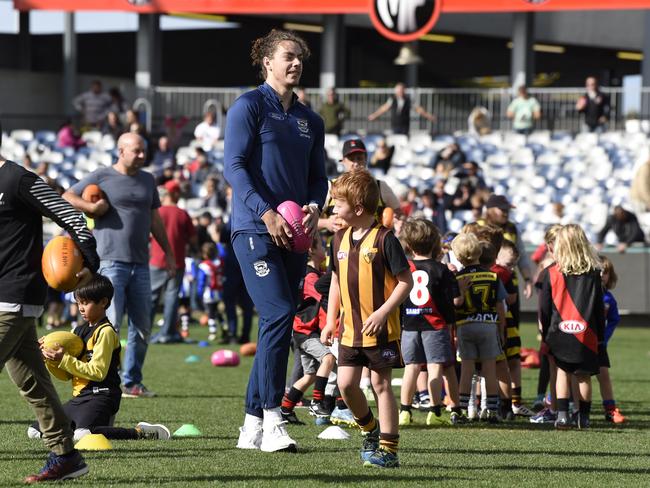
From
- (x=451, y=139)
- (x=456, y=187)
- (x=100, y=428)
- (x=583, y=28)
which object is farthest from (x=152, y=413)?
(x=583, y=28)

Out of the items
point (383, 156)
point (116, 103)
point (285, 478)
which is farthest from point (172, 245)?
point (116, 103)

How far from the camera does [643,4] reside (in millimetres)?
26578

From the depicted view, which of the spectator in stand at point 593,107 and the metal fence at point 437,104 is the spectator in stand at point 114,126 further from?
the spectator in stand at point 593,107

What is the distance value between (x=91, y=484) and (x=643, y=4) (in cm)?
2231

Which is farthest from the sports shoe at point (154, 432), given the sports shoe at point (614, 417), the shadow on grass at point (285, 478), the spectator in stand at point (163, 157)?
the spectator in stand at point (163, 157)

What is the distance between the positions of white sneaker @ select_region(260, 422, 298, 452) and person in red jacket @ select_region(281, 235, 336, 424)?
6.45ft

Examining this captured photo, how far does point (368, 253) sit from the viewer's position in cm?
713

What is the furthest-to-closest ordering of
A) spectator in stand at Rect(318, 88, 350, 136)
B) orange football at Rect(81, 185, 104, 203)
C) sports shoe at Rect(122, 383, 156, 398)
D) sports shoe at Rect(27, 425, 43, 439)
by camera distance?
spectator in stand at Rect(318, 88, 350, 136) → sports shoe at Rect(122, 383, 156, 398) → orange football at Rect(81, 185, 104, 203) → sports shoe at Rect(27, 425, 43, 439)

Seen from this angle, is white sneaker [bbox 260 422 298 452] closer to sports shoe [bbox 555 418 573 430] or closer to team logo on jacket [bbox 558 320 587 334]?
sports shoe [bbox 555 418 573 430]

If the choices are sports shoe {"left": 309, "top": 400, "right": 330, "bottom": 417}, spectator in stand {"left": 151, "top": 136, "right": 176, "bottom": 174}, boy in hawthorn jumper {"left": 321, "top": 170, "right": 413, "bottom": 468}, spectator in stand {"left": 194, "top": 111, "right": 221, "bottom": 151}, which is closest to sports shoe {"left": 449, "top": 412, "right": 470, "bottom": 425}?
sports shoe {"left": 309, "top": 400, "right": 330, "bottom": 417}

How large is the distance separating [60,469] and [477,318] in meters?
4.22

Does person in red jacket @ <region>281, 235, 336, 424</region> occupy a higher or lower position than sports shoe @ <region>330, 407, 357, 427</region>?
higher

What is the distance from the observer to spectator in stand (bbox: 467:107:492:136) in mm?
27031

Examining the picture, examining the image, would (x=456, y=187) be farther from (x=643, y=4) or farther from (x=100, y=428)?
(x=100, y=428)
